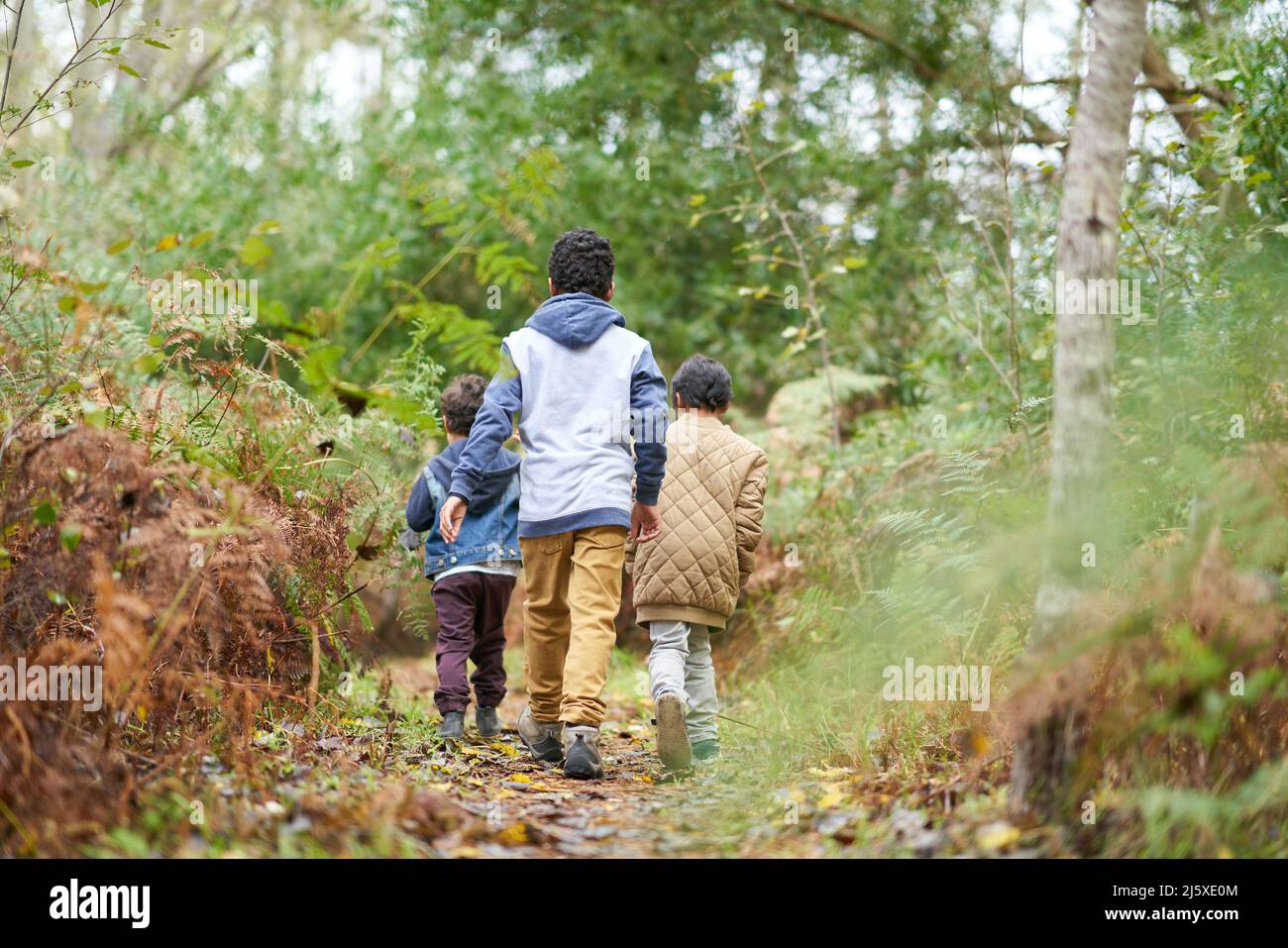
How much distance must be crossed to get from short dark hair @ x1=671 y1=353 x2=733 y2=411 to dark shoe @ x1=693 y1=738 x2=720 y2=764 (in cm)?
158

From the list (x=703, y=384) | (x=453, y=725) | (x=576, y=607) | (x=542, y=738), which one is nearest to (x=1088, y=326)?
(x=703, y=384)

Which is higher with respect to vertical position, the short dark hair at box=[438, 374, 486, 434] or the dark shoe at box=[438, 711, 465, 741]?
the short dark hair at box=[438, 374, 486, 434]

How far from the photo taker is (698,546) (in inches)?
197

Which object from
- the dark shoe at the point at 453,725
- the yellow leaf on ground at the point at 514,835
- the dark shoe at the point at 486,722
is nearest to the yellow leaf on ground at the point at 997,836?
the yellow leaf on ground at the point at 514,835

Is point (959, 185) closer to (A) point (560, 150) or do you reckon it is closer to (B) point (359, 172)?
(A) point (560, 150)

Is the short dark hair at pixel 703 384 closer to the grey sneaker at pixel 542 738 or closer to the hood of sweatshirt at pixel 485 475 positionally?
the hood of sweatshirt at pixel 485 475

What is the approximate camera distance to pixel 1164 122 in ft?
23.1

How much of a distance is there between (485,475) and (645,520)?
983 millimetres

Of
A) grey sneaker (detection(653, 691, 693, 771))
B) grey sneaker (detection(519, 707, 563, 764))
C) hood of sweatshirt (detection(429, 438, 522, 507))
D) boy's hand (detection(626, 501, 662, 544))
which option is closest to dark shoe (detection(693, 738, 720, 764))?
grey sneaker (detection(653, 691, 693, 771))

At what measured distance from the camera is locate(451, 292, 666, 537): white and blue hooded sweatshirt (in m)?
4.59

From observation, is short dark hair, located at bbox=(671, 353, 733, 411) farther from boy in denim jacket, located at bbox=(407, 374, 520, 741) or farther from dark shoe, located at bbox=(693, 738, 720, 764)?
dark shoe, located at bbox=(693, 738, 720, 764)

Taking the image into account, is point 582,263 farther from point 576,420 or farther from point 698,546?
point 698,546
